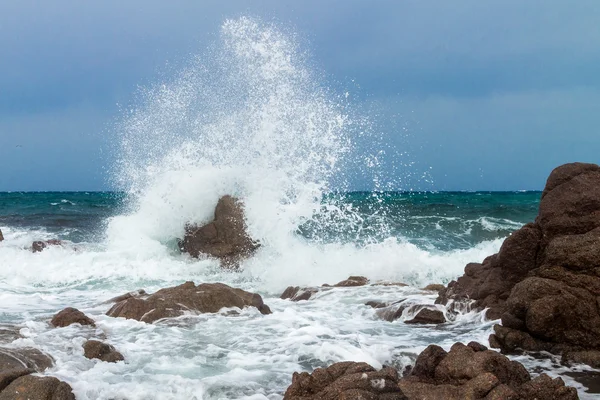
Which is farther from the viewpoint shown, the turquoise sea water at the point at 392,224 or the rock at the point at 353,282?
the turquoise sea water at the point at 392,224

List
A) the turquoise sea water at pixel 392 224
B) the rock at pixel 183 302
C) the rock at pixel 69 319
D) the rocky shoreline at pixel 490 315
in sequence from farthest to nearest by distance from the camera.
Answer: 1. the turquoise sea water at pixel 392 224
2. the rock at pixel 183 302
3. the rock at pixel 69 319
4. the rocky shoreline at pixel 490 315

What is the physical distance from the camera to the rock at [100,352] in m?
6.21

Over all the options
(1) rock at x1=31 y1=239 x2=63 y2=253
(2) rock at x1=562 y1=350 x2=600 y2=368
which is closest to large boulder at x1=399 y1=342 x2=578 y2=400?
(2) rock at x1=562 y1=350 x2=600 y2=368

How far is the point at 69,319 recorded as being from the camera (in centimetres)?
749

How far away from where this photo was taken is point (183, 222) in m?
16.2

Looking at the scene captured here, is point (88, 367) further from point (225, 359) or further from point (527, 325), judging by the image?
point (527, 325)

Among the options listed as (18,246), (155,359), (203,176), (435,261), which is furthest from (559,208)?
(18,246)

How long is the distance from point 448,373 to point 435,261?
10341mm

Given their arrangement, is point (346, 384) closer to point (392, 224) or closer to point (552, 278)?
point (552, 278)

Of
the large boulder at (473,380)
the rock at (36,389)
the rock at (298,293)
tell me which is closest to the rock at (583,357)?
the large boulder at (473,380)

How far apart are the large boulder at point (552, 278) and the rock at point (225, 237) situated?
678cm

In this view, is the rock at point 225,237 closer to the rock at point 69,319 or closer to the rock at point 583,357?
the rock at point 69,319

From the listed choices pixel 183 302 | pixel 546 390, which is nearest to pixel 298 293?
pixel 183 302

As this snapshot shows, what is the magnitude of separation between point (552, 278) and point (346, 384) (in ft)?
11.9
